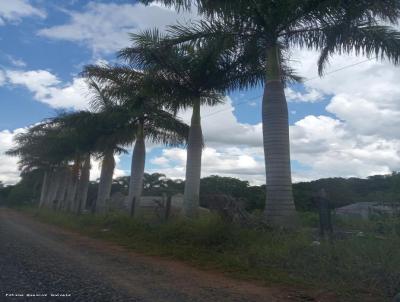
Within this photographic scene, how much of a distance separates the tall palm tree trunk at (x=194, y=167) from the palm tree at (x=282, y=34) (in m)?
3.55

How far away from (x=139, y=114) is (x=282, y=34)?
8.46 m

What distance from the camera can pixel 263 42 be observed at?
464 inches

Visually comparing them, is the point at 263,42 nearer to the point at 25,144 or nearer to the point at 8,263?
the point at 8,263

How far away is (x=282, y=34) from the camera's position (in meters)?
11.6

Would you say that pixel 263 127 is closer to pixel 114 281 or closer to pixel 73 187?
pixel 114 281

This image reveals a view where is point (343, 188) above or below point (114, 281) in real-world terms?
above

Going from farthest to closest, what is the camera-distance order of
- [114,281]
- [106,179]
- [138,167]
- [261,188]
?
[261,188]
[106,179]
[138,167]
[114,281]

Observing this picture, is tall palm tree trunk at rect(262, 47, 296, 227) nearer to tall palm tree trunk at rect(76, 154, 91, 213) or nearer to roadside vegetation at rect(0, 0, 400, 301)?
roadside vegetation at rect(0, 0, 400, 301)

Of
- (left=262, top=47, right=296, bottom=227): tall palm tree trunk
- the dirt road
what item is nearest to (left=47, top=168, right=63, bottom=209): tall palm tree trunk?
(left=262, top=47, right=296, bottom=227): tall palm tree trunk

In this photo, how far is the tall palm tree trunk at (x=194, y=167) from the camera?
1419 centimetres

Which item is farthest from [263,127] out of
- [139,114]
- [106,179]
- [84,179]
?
[84,179]

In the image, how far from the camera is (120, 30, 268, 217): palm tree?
501 inches

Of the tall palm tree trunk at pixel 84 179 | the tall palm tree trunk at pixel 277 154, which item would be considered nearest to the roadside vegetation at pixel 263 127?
the tall palm tree trunk at pixel 277 154

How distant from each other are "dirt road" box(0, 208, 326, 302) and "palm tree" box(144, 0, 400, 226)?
3275mm
